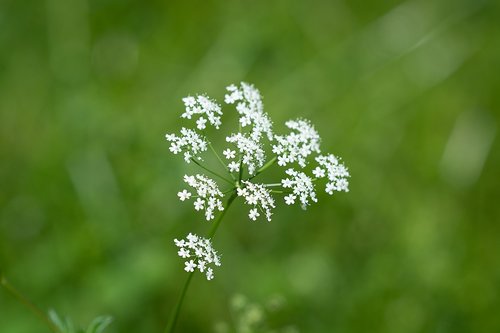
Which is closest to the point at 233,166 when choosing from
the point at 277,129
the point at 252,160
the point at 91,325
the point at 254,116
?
the point at 252,160

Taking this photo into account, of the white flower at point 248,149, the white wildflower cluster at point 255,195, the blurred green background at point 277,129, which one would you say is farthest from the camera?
the blurred green background at point 277,129

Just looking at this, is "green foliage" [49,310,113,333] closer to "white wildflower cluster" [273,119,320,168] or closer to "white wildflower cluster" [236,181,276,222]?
"white wildflower cluster" [236,181,276,222]

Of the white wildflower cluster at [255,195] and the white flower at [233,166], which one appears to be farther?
the white flower at [233,166]

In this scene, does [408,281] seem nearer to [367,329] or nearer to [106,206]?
[367,329]

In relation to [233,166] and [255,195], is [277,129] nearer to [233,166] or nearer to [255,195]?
[233,166]

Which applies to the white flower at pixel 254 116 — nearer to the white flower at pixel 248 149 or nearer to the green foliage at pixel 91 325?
the white flower at pixel 248 149

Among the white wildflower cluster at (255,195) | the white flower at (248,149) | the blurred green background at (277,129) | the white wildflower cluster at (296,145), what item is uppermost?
the blurred green background at (277,129)

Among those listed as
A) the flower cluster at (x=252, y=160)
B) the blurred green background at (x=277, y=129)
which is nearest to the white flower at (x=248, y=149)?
the flower cluster at (x=252, y=160)

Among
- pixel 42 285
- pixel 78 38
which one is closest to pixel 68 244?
pixel 42 285
